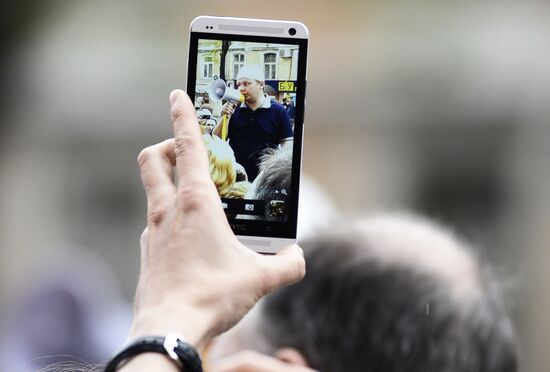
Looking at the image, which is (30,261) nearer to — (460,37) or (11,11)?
(11,11)

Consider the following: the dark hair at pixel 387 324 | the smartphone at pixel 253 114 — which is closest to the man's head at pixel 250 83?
the smartphone at pixel 253 114

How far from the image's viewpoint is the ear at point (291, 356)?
1181 millimetres

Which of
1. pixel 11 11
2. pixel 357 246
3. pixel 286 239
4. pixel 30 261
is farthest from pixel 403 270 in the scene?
pixel 11 11

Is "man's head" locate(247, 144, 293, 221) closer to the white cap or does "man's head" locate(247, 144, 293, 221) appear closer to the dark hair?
the white cap

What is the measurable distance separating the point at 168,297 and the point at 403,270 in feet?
2.02

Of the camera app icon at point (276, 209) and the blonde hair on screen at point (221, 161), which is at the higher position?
the blonde hair on screen at point (221, 161)

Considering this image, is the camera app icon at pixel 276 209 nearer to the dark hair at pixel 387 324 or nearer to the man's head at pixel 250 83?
the man's head at pixel 250 83

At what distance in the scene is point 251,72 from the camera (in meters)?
0.98

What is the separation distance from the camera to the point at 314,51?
103 inches

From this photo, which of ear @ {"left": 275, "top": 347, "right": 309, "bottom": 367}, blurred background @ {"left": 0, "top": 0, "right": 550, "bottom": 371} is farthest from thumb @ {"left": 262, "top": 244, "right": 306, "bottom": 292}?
blurred background @ {"left": 0, "top": 0, "right": 550, "bottom": 371}

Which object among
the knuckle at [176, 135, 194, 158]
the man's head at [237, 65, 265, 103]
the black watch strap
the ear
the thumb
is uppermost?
the man's head at [237, 65, 265, 103]

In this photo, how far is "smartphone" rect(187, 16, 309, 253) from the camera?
959mm

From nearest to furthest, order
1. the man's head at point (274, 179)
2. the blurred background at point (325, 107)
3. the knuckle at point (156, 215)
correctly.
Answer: the knuckle at point (156, 215), the man's head at point (274, 179), the blurred background at point (325, 107)

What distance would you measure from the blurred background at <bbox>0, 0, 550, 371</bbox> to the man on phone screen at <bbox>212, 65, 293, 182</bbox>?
1.43 meters
